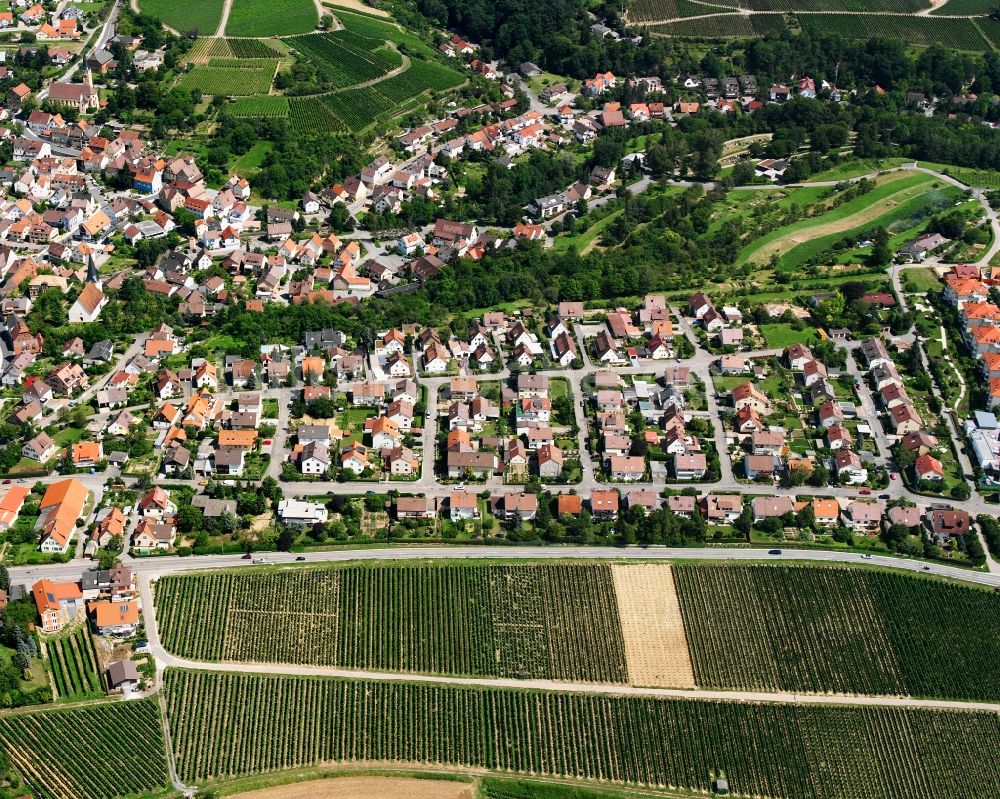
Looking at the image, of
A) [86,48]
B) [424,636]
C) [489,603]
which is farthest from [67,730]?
[86,48]

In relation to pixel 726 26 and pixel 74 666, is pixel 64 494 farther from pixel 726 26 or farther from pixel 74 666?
pixel 726 26

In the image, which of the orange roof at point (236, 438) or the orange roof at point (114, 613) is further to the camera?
the orange roof at point (236, 438)

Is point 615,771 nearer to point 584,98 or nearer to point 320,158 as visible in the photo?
point 320,158

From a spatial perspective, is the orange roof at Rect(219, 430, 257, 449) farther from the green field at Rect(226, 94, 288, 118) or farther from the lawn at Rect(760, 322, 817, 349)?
the green field at Rect(226, 94, 288, 118)

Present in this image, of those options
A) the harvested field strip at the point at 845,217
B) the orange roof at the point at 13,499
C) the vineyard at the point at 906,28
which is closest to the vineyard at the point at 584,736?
the orange roof at the point at 13,499

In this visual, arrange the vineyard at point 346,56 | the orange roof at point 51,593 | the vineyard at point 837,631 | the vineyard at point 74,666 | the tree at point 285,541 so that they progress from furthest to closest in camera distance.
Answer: the vineyard at point 346,56 → the tree at point 285,541 → the orange roof at point 51,593 → the vineyard at point 837,631 → the vineyard at point 74,666

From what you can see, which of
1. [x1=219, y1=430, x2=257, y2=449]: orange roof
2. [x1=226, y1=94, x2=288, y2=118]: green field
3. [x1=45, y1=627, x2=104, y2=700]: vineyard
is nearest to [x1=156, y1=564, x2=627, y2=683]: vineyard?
[x1=45, y1=627, x2=104, y2=700]: vineyard

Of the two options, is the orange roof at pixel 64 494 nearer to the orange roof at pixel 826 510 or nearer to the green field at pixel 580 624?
the green field at pixel 580 624
